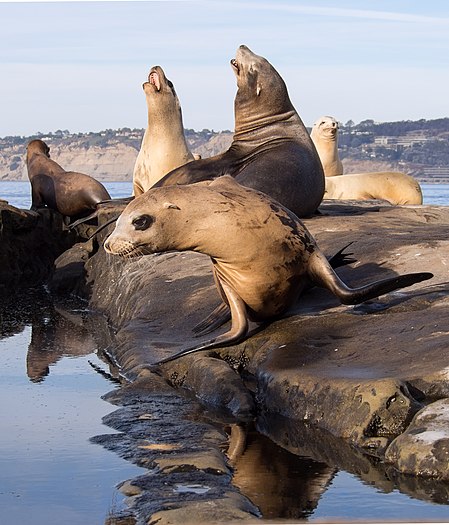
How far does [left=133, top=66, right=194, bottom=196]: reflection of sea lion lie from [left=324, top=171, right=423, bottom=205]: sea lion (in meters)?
3.68

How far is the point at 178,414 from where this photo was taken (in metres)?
6.22

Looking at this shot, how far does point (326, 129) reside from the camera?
19984 mm

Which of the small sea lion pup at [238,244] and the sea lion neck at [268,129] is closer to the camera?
the small sea lion pup at [238,244]

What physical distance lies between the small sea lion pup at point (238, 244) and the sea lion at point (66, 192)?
9.19 metres

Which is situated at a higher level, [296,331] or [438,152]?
[296,331]

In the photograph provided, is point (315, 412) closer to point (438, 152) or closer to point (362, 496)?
point (362, 496)

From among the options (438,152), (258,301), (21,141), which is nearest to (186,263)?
(258,301)

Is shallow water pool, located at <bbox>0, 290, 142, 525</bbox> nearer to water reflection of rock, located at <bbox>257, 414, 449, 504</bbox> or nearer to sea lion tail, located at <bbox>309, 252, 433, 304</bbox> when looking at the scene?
water reflection of rock, located at <bbox>257, 414, 449, 504</bbox>

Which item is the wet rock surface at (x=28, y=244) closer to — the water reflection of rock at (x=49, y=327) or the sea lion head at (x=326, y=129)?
the water reflection of rock at (x=49, y=327)

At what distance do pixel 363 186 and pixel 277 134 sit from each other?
21.9 ft

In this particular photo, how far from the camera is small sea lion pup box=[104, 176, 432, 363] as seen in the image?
7.05 meters

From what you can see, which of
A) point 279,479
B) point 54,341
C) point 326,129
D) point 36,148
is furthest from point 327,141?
point 279,479

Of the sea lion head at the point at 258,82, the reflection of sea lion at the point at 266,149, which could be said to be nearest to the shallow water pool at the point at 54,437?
the reflection of sea lion at the point at 266,149

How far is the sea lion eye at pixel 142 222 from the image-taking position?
702 centimetres
